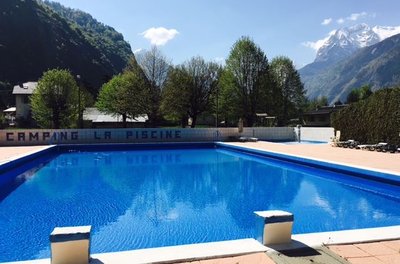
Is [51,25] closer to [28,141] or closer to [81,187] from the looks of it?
[28,141]

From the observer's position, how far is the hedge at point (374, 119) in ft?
52.0

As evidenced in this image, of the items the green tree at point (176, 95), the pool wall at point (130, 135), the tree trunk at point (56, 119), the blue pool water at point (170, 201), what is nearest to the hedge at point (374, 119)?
the blue pool water at point (170, 201)

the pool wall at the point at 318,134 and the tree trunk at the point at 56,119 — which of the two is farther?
the tree trunk at the point at 56,119

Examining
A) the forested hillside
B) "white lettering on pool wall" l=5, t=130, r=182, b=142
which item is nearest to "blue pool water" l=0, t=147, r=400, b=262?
"white lettering on pool wall" l=5, t=130, r=182, b=142

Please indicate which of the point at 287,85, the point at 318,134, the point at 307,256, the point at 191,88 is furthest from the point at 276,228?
the point at 287,85

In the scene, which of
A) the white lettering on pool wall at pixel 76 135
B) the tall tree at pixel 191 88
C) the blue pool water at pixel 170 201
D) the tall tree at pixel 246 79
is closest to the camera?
the blue pool water at pixel 170 201

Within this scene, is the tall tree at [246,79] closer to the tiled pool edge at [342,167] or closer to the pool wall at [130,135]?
the pool wall at [130,135]

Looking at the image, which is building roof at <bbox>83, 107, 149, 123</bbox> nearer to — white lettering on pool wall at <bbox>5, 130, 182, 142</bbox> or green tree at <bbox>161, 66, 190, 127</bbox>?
green tree at <bbox>161, 66, 190, 127</bbox>

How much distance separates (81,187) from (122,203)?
2.60 meters

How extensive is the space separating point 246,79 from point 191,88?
241 inches

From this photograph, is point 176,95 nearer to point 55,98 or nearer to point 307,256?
point 55,98

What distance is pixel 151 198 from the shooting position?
8570 millimetres

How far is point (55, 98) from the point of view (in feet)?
83.5

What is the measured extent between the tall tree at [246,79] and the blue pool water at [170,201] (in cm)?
1879
